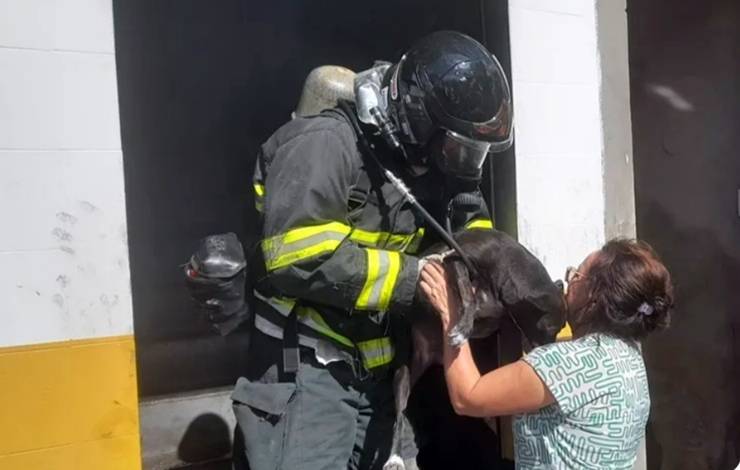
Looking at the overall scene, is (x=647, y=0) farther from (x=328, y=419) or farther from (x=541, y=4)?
(x=328, y=419)

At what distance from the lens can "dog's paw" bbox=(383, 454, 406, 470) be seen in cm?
239

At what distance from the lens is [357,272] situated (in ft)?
7.40

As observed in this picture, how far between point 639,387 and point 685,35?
304 centimetres

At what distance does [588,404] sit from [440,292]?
53 cm

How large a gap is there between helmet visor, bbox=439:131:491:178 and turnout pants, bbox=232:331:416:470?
0.75 metres

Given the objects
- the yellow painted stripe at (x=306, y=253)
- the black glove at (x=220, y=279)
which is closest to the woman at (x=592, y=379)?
the yellow painted stripe at (x=306, y=253)

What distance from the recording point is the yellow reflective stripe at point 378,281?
2.29 metres

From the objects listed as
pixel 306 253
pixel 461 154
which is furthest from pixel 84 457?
pixel 461 154

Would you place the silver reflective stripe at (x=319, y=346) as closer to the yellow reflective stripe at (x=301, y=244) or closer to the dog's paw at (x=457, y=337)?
the yellow reflective stripe at (x=301, y=244)

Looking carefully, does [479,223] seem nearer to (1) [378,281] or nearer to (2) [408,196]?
(2) [408,196]

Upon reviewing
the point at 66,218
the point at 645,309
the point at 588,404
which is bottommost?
the point at 588,404

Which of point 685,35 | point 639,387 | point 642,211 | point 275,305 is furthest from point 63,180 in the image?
point 685,35

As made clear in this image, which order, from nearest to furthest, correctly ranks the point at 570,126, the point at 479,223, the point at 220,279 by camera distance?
the point at 220,279, the point at 479,223, the point at 570,126

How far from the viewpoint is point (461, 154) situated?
2424 millimetres
